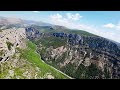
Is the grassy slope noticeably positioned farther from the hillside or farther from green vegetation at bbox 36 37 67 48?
green vegetation at bbox 36 37 67 48

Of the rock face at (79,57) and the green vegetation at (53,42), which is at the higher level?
the green vegetation at (53,42)

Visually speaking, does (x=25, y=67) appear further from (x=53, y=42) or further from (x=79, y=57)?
(x=53, y=42)

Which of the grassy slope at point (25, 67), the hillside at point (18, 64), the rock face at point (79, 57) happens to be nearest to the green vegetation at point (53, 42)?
the rock face at point (79, 57)

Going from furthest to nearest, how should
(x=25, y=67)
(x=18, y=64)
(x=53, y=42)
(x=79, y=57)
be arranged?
(x=53, y=42)
(x=79, y=57)
(x=25, y=67)
(x=18, y=64)

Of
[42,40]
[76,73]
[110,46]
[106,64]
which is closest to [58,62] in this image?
[76,73]

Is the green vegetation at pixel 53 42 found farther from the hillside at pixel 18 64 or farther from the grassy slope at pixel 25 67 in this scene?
the grassy slope at pixel 25 67

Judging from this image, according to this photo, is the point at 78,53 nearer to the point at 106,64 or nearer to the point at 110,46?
the point at 106,64

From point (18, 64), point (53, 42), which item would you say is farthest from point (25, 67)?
point (53, 42)

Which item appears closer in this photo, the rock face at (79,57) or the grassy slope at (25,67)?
the grassy slope at (25,67)

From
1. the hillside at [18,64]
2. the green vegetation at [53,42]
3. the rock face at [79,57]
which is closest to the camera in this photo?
the hillside at [18,64]
